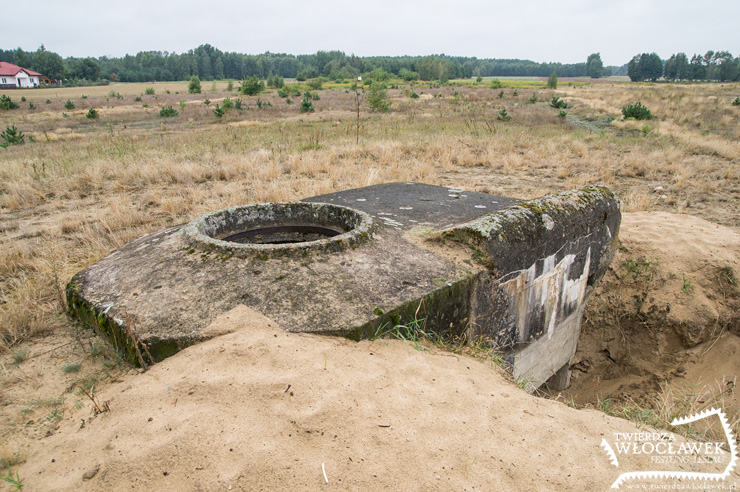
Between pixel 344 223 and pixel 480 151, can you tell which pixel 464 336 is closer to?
pixel 344 223

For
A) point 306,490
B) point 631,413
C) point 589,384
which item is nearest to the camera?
point 306,490

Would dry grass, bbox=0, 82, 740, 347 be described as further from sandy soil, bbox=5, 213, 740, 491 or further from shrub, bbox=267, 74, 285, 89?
shrub, bbox=267, 74, 285, 89

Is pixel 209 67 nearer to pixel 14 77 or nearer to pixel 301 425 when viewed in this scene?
pixel 14 77

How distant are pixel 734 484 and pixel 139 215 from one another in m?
6.32

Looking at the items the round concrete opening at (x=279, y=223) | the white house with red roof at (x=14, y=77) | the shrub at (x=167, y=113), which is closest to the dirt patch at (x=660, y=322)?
the round concrete opening at (x=279, y=223)

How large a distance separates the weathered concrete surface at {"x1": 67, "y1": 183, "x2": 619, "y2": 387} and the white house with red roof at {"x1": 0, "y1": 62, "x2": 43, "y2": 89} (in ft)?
262

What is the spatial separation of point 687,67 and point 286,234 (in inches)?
3820

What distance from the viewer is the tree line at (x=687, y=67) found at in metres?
68.6

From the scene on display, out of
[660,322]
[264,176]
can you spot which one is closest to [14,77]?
[264,176]

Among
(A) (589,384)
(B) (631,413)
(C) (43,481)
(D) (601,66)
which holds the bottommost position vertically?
(A) (589,384)

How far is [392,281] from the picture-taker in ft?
8.88

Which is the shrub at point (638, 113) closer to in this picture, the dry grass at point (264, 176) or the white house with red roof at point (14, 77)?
the dry grass at point (264, 176)

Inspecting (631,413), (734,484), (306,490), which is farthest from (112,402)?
(631,413)

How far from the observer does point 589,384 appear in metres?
4.82
